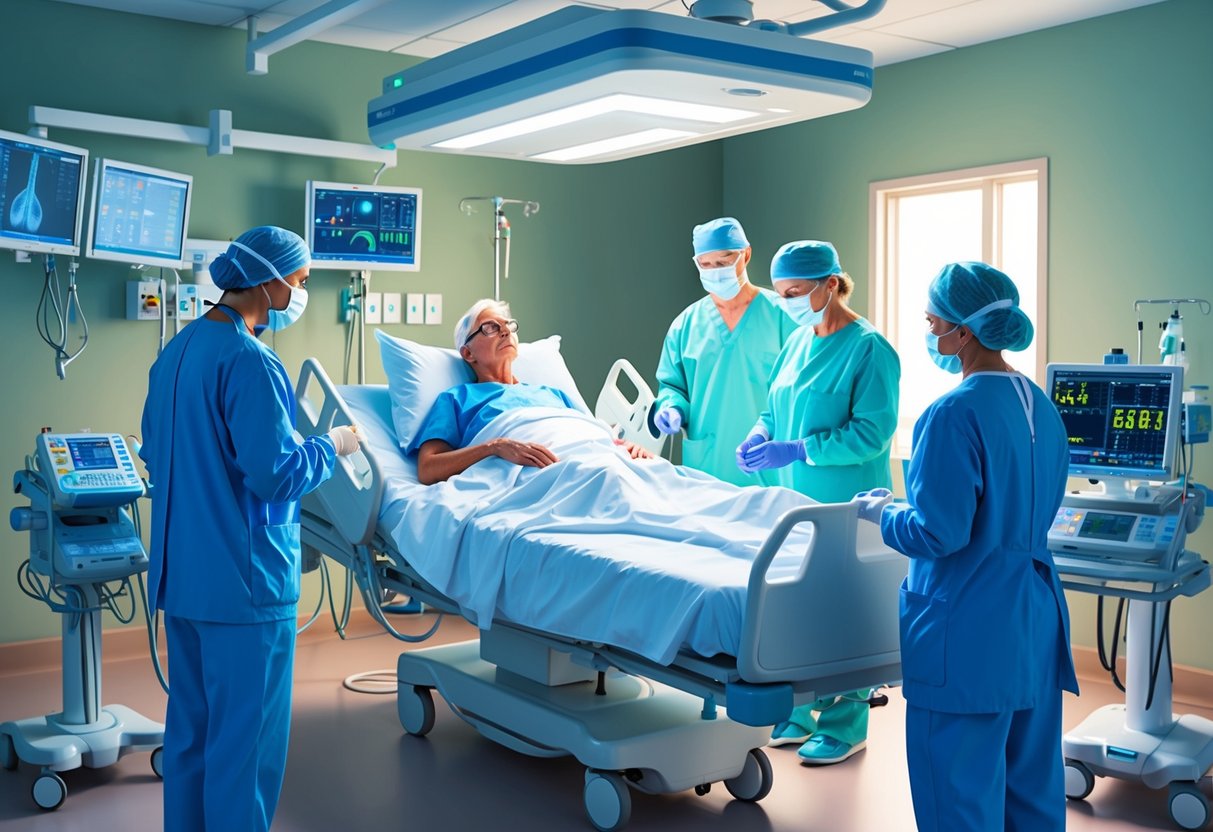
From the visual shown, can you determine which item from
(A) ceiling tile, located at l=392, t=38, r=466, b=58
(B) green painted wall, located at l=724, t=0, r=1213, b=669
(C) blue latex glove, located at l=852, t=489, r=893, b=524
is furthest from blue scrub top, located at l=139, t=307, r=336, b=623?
(B) green painted wall, located at l=724, t=0, r=1213, b=669

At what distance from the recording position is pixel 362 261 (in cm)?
A: 482

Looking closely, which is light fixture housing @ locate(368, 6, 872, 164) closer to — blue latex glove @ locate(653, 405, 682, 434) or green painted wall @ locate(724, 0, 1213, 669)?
blue latex glove @ locate(653, 405, 682, 434)

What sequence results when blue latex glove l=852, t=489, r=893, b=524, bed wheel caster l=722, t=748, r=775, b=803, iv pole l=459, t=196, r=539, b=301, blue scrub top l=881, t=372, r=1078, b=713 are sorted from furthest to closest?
iv pole l=459, t=196, r=539, b=301
bed wheel caster l=722, t=748, r=775, b=803
blue latex glove l=852, t=489, r=893, b=524
blue scrub top l=881, t=372, r=1078, b=713

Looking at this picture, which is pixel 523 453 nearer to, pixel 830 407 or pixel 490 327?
pixel 490 327

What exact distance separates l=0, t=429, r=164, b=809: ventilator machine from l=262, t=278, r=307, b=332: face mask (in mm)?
842

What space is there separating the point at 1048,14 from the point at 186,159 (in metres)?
3.21

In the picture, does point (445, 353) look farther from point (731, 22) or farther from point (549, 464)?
point (731, 22)

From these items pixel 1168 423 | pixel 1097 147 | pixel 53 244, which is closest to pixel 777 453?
pixel 1168 423

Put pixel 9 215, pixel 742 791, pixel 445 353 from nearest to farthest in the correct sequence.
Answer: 1. pixel 742 791
2. pixel 9 215
3. pixel 445 353

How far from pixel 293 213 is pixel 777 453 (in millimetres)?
2374

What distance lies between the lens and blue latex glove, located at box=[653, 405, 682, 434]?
4.12m

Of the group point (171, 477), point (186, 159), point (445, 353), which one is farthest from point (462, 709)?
point (186, 159)

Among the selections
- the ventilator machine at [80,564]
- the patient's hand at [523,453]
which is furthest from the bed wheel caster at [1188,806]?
the ventilator machine at [80,564]

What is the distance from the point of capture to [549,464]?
352cm
